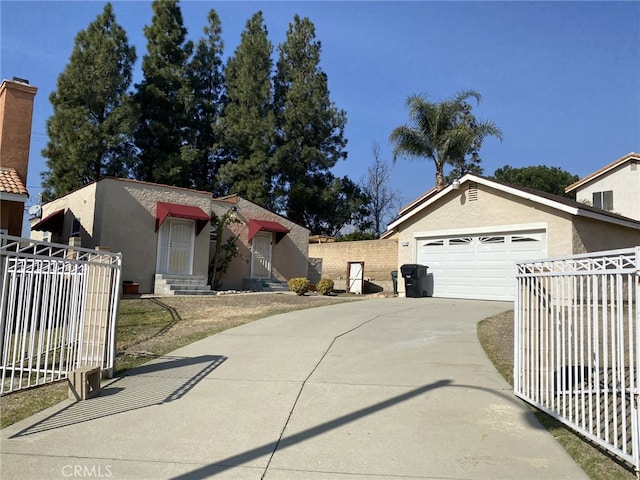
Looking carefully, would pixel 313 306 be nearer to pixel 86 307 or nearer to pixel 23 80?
pixel 86 307

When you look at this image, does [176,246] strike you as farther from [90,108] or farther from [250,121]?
[250,121]

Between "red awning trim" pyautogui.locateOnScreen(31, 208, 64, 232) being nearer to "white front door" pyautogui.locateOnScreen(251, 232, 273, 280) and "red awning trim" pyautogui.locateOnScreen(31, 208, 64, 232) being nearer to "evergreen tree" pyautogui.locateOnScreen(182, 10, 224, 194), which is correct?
"white front door" pyautogui.locateOnScreen(251, 232, 273, 280)

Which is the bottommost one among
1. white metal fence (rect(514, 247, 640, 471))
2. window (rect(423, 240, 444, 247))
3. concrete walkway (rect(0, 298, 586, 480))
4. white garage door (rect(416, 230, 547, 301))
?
concrete walkway (rect(0, 298, 586, 480))

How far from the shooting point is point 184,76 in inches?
1268

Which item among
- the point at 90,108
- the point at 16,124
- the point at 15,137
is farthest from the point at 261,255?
the point at 90,108

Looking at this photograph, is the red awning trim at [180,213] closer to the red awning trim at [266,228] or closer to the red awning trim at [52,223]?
the red awning trim at [266,228]

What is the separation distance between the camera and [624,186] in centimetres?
2694

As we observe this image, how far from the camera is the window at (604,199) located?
27641mm

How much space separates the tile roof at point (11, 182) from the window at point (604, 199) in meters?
28.6

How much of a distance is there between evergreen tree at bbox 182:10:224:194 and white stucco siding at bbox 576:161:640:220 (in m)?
24.7

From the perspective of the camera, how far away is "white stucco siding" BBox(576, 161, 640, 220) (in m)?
26.3

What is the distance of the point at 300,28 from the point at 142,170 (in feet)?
51.2

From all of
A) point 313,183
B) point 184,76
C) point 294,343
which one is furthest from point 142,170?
point 294,343

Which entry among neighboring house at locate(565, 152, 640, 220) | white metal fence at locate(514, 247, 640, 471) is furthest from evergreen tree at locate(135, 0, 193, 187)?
white metal fence at locate(514, 247, 640, 471)
